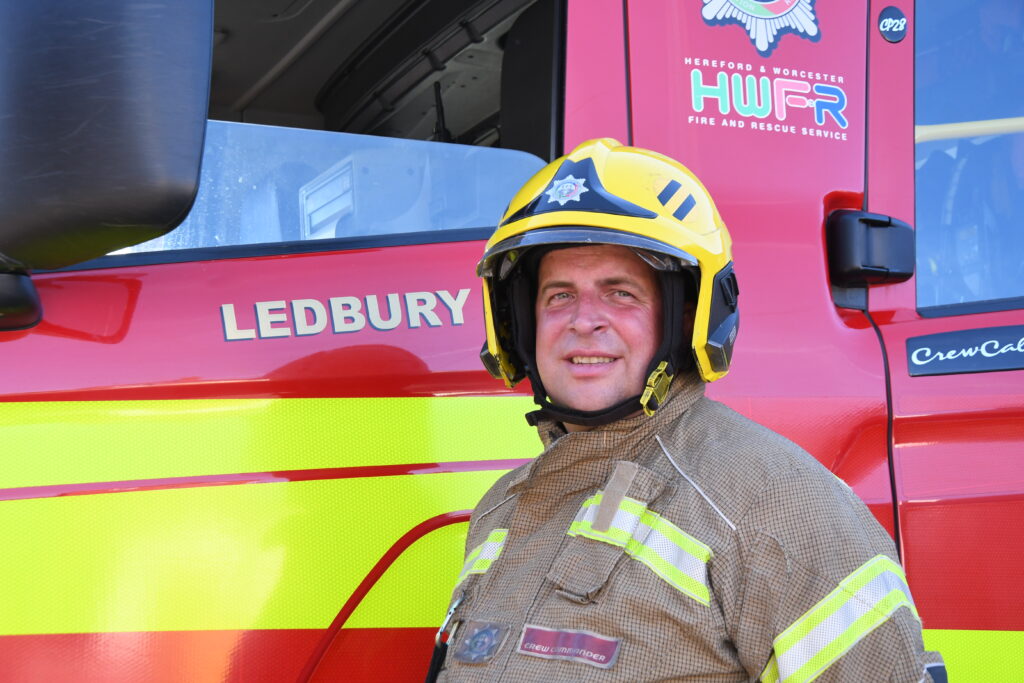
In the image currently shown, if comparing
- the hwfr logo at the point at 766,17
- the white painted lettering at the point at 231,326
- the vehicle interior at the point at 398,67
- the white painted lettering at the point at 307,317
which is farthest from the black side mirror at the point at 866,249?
the white painted lettering at the point at 231,326

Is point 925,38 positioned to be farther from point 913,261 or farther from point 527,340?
point 527,340

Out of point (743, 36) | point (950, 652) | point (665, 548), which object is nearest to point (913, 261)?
point (743, 36)

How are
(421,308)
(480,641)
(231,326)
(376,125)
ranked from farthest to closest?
(376,125), (421,308), (231,326), (480,641)

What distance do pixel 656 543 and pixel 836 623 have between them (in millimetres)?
252

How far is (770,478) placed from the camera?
1.49 m

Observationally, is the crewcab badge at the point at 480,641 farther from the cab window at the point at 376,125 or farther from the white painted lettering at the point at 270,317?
the cab window at the point at 376,125

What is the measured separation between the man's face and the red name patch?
357 millimetres

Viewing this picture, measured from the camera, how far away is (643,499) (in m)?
1.55

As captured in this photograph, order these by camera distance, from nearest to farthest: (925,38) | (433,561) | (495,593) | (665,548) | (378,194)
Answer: (665,548) < (495,593) < (433,561) < (378,194) < (925,38)

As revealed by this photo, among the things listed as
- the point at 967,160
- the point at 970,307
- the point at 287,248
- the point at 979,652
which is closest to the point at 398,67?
the point at 287,248

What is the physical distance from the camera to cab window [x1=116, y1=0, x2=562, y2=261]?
1.96 m

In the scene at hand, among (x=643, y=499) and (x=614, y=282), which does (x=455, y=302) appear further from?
(x=643, y=499)

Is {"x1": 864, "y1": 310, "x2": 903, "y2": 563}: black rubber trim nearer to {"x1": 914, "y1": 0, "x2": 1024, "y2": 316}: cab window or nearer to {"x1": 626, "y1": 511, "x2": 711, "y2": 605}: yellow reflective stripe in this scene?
{"x1": 914, "y1": 0, "x2": 1024, "y2": 316}: cab window

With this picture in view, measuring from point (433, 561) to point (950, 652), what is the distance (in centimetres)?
89
